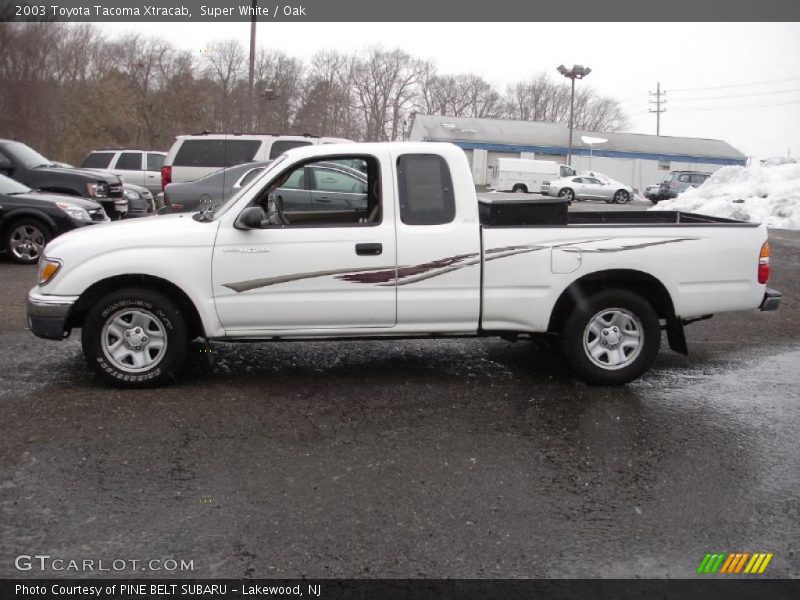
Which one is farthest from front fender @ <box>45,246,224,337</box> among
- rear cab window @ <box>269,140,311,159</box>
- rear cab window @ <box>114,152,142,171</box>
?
rear cab window @ <box>114,152,142,171</box>

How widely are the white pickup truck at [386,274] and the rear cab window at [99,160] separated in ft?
58.2

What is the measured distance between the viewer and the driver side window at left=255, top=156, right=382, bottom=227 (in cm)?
596

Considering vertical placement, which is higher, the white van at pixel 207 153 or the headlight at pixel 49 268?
the white van at pixel 207 153

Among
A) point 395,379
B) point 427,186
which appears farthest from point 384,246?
A: point 395,379

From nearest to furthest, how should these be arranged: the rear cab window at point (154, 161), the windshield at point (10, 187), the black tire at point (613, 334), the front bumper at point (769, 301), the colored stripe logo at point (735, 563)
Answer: the colored stripe logo at point (735, 563)
the black tire at point (613, 334)
the front bumper at point (769, 301)
the windshield at point (10, 187)
the rear cab window at point (154, 161)

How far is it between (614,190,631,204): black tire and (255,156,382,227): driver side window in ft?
117

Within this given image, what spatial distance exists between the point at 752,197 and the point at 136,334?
2400cm

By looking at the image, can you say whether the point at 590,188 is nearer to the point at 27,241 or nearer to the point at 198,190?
the point at 198,190

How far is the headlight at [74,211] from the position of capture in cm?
1205

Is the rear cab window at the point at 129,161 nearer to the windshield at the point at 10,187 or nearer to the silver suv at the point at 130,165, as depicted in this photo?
the silver suv at the point at 130,165

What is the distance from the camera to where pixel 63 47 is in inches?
1534

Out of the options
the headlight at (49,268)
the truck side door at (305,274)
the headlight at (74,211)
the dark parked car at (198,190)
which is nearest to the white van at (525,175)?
the dark parked car at (198,190)

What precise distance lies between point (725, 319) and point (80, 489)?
7841mm

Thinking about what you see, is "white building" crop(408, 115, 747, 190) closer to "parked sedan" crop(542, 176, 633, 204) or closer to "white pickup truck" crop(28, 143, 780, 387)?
"parked sedan" crop(542, 176, 633, 204)
